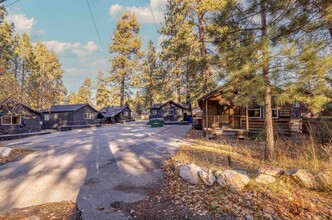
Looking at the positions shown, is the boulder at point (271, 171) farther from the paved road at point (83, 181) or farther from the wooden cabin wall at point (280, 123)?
the wooden cabin wall at point (280, 123)

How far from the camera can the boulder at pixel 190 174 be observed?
15.1 ft

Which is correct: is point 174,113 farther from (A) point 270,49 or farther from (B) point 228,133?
(A) point 270,49

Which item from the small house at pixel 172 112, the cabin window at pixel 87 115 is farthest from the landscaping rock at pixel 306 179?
the cabin window at pixel 87 115

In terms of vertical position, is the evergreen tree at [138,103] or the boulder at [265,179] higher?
the evergreen tree at [138,103]

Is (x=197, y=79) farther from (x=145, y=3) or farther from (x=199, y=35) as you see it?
(x=145, y=3)

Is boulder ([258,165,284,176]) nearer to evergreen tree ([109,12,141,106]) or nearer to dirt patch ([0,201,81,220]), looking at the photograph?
dirt patch ([0,201,81,220])

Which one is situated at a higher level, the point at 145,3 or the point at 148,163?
the point at 145,3

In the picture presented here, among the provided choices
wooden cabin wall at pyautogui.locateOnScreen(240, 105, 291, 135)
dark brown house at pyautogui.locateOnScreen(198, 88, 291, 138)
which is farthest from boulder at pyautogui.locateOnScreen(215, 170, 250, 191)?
wooden cabin wall at pyautogui.locateOnScreen(240, 105, 291, 135)

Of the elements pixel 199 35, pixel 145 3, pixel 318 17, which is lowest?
pixel 318 17

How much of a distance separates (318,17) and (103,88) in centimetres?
5171

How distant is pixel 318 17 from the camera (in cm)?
578

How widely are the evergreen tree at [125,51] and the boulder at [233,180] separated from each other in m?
37.8

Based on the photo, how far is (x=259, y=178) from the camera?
443 cm

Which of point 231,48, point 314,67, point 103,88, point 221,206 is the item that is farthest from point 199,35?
point 103,88
